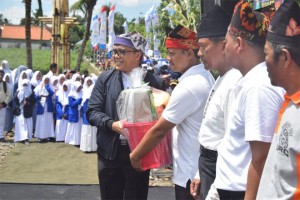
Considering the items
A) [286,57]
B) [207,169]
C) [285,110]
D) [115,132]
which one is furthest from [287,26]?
[115,132]

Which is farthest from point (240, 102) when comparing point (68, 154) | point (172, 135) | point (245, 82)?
point (68, 154)

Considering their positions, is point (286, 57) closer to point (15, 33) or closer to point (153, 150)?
point (153, 150)

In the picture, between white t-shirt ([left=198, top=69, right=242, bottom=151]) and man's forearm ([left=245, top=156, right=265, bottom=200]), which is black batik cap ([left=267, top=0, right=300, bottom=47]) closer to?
man's forearm ([left=245, top=156, right=265, bottom=200])

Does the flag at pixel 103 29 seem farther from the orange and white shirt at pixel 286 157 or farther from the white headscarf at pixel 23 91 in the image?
the orange and white shirt at pixel 286 157

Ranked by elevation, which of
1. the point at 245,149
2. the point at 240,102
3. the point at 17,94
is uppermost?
the point at 240,102

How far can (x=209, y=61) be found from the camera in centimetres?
283

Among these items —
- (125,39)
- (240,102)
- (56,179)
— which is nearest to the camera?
(240,102)

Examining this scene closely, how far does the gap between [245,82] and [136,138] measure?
1218 millimetres

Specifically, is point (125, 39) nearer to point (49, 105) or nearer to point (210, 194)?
point (210, 194)

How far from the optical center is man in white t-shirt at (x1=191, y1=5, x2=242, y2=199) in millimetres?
2670

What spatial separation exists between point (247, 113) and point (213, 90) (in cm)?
70

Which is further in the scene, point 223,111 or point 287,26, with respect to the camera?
point 223,111

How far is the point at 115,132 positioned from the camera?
369cm

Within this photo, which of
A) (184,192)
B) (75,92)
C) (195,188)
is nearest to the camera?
(195,188)
